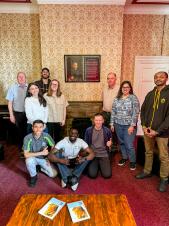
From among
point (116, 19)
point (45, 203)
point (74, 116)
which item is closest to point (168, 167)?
point (45, 203)

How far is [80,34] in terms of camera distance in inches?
157

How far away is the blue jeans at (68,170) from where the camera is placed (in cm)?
266

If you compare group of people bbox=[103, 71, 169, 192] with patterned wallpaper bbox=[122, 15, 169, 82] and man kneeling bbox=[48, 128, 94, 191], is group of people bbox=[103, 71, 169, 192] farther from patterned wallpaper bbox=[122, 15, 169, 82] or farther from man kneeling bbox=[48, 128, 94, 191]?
patterned wallpaper bbox=[122, 15, 169, 82]

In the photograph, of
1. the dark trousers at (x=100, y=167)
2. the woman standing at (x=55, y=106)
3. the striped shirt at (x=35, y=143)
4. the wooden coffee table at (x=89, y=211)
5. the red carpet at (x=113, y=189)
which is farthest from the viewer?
the woman standing at (x=55, y=106)

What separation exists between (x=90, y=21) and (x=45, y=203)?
351 cm

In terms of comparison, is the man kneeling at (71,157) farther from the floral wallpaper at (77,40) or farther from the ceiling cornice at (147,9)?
the ceiling cornice at (147,9)

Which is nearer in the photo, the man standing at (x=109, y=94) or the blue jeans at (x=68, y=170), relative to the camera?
the blue jeans at (x=68, y=170)

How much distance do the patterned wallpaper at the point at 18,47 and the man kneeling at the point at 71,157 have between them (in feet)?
7.87

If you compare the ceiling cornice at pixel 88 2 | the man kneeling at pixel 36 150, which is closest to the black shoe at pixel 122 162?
the man kneeling at pixel 36 150

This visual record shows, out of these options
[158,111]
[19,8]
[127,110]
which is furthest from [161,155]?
[19,8]

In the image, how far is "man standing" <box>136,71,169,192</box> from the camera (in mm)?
2406

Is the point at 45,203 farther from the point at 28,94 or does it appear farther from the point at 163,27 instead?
the point at 163,27

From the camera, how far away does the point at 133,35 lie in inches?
173

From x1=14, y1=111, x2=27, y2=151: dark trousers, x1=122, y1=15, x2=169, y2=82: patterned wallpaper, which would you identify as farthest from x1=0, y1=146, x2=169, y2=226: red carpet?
x1=122, y1=15, x2=169, y2=82: patterned wallpaper
